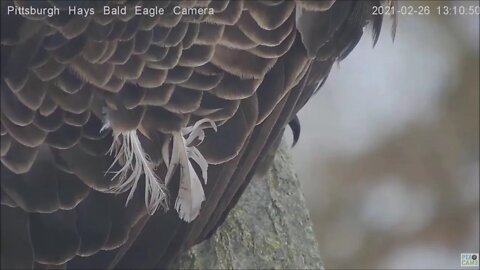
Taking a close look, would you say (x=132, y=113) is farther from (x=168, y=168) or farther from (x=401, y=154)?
(x=401, y=154)

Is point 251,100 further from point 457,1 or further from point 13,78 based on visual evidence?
point 457,1

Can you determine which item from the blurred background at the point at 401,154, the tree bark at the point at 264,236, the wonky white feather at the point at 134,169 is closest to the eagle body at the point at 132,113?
the wonky white feather at the point at 134,169

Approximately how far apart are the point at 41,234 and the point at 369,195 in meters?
5.32

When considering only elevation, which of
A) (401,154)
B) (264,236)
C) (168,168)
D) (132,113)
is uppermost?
(132,113)

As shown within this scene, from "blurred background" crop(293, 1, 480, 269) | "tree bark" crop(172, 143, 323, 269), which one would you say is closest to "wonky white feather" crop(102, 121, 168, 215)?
"tree bark" crop(172, 143, 323, 269)

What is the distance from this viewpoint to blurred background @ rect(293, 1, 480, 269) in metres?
7.46

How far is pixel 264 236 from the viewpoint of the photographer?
2.95 meters

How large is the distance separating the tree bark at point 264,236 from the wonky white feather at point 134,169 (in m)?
0.34

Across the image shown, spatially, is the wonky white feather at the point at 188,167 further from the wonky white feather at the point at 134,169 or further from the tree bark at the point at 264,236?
the tree bark at the point at 264,236

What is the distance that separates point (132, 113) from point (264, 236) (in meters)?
0.63

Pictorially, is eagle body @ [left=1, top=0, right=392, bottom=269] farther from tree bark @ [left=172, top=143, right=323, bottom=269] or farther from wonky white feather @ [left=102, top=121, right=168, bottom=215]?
tree bark @ [left=172, top=143, right=323, bottom=269]

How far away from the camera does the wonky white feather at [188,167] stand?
255 centimetres

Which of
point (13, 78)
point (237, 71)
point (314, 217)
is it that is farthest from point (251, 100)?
point (314, 217)

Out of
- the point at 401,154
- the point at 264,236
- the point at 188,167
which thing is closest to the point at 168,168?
the point at 188,167
